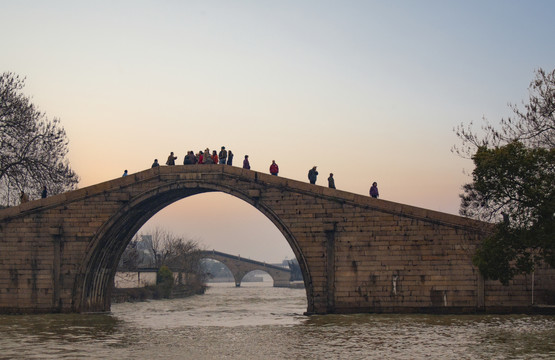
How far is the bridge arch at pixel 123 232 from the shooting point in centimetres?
3256

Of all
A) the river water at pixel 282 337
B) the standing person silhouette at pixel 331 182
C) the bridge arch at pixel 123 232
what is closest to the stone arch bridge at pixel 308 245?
the bridge arch at pixel 123 232

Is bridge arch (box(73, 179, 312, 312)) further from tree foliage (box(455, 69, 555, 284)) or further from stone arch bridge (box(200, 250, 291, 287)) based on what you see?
stone arch bridge (box(200, 250, 291, 287))

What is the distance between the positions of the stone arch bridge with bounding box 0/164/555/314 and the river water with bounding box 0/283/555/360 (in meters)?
1.17

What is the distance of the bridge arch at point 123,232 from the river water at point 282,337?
2.10 meters

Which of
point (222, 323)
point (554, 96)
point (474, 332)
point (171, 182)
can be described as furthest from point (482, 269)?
point (171, 182)

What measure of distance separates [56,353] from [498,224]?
15.6 metres

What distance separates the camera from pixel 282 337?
23266mm

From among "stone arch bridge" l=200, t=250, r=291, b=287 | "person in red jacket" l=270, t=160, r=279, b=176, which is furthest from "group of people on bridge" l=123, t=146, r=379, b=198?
"stone arch bridge" l=200, t=250, r=291, b=287

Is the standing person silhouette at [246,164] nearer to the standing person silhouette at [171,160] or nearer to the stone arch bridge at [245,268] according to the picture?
the standing person silhouette at [171,160]

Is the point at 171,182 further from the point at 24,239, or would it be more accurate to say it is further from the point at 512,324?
the point at 512,324

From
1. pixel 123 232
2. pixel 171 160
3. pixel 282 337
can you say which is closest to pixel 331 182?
pixel 171 160

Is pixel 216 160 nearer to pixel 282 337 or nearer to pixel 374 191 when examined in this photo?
pixel 374 191

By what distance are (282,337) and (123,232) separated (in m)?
15.6

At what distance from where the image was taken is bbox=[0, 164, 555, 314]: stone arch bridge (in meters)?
30.1
